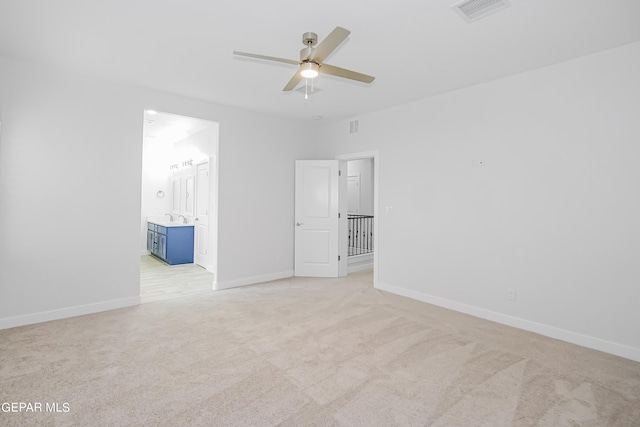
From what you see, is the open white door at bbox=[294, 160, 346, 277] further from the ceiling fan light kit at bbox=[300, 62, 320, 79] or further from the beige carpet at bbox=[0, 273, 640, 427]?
the ceiling fan light kit at bbox=[300, 62, 320, 79]

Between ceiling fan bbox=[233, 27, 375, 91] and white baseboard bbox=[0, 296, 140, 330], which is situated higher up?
ceiling fan bbox=[233, 27, 375, 91]

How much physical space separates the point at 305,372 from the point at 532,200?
2956mm

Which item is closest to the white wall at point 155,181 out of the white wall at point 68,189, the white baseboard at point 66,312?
the white wall at point 68,189

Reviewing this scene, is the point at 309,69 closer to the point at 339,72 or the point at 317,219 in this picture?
the point at 339,72

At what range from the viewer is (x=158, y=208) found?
8453mm

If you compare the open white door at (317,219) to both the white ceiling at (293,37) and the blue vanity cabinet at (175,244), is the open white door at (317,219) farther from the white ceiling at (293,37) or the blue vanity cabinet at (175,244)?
the blue vanity cabinet at (175,244)

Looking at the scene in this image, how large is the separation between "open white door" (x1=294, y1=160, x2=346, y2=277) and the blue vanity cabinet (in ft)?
8.61

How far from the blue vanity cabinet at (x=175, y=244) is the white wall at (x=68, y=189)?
8.63 feet

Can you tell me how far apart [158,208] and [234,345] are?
6546 mm

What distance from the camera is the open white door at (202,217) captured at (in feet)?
21.3

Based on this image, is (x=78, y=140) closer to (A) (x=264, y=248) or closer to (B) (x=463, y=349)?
(A) (x=264, y=248)

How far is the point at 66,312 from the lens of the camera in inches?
147

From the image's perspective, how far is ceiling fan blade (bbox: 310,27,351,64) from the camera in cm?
207

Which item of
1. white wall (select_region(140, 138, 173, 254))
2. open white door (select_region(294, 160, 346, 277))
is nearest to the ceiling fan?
open white door (select_region(294, 160, 346, 277))
